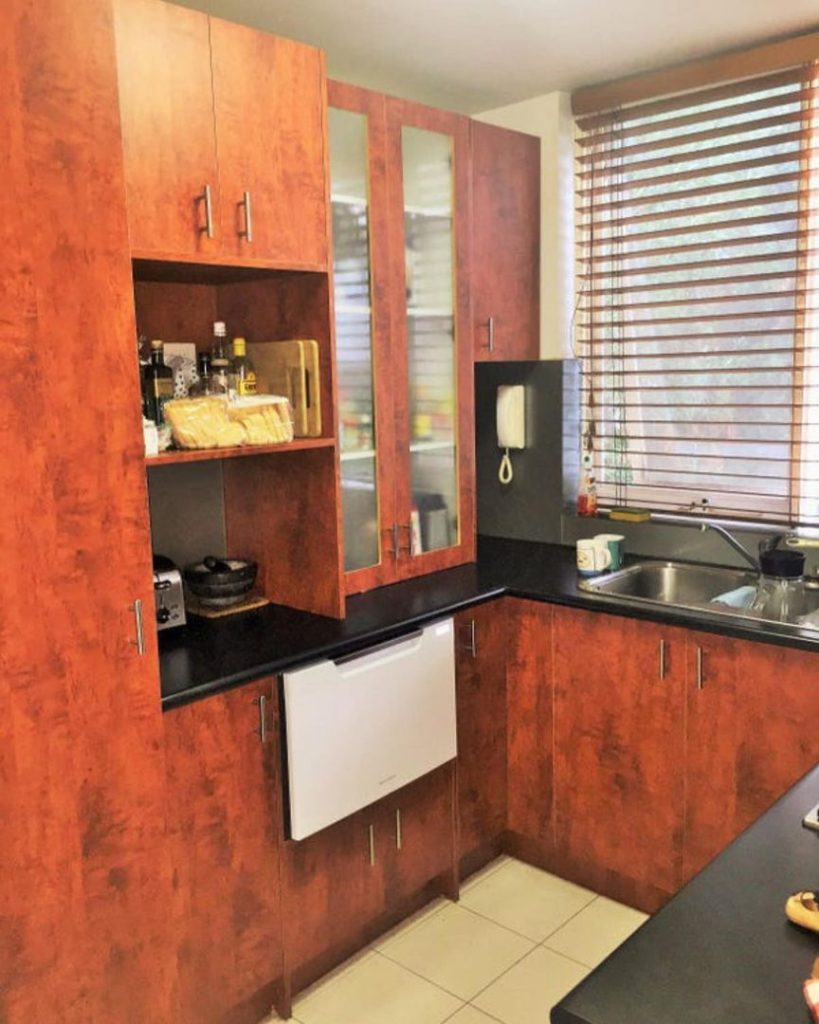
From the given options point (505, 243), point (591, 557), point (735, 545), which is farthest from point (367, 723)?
point (505, 243)

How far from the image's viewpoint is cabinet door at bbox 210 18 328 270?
2.07 m

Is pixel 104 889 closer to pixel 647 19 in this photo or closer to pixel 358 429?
pixel 358 429

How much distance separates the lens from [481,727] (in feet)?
8.97

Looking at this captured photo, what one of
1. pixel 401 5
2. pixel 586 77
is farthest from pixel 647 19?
pixel 401 5

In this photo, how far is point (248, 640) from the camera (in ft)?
7.49

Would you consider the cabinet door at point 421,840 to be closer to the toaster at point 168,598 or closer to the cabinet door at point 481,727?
the cabinet door at point 481,727

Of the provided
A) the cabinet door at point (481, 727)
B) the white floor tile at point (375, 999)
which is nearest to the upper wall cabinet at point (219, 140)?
the cabinet door at point (481, 727)

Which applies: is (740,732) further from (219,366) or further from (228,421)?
(219,366)

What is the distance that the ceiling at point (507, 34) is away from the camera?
2.40 m

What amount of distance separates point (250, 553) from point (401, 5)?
1.48 m

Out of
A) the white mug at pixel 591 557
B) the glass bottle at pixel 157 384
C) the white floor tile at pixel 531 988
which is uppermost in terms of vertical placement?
the glass bottle at pixel 157 384

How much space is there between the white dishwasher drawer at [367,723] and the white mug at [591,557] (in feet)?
1.71

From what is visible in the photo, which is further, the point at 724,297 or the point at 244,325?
the point at 724,297

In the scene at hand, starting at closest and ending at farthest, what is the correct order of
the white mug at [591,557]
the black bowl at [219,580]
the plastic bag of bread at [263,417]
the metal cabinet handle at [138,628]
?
the metal cabinet handle at [138,628] → the plastic bag of bread at [263,417] → the black bowl at [219,580] → the white mug at [591,557]
